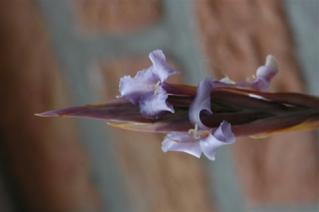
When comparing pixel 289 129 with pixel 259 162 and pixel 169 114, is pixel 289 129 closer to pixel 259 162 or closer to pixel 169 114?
pixel 169 114

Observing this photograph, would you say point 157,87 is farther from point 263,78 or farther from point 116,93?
point 116,93

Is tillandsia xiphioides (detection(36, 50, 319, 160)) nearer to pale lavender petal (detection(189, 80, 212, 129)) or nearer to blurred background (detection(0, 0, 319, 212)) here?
pale lavender petal (detection(189, 80, 212, 129))

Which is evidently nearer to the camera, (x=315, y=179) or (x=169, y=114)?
(x=169, y=114)

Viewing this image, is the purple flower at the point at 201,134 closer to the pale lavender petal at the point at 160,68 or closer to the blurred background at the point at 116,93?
the pale lavender petal at the point at 160,68

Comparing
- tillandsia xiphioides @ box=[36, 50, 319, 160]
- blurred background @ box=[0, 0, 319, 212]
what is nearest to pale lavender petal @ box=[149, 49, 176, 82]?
tillandsia xiphioides @ box=[36, 50, 319, 160]

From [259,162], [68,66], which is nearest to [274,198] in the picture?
[259,162]

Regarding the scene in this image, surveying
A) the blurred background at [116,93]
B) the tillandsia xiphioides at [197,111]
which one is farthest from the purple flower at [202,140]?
the blurred background at [116,93]

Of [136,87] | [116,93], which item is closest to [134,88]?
[136,87]

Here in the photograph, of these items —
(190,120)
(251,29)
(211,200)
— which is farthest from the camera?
(211,200)
